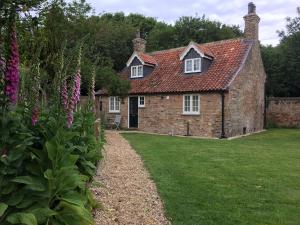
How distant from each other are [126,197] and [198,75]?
1906 centimetres

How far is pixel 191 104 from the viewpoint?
2459cm

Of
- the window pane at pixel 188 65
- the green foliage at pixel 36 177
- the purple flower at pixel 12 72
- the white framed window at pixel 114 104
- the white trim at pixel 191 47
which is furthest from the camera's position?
the white framed window at pixel 114 104

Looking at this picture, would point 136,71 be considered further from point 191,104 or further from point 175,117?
point 191,104

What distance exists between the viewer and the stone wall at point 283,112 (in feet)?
101

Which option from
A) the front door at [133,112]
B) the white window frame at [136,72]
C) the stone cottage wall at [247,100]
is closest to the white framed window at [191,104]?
the stone cottage wall at [247,100]

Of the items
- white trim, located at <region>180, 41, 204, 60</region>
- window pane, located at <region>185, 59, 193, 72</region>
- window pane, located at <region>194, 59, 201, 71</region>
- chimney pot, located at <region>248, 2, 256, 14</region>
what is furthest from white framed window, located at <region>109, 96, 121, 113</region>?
chimney pot, located at <region>248, 2, 256, 14</region>

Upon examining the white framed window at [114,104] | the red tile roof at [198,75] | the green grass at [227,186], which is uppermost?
the red tile roof at [198,75]

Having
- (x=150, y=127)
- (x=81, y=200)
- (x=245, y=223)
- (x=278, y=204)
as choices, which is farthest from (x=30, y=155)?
(x=150, y=127)

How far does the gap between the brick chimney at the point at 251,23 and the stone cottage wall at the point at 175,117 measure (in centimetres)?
585

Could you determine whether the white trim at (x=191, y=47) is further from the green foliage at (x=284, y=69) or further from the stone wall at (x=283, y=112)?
the green foliage at (x=284, y=69)

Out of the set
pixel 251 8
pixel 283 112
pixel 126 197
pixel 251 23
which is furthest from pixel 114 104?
pixel 126 197

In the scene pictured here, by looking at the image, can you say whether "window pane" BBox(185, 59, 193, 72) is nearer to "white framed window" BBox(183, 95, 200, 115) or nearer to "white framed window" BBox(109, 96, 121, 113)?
"white framed window" BBox(183, 95, 200, 115)

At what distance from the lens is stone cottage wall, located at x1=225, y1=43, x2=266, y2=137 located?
23480 millimetres

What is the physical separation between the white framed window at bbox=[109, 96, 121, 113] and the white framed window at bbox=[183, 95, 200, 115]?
634 centimetres
